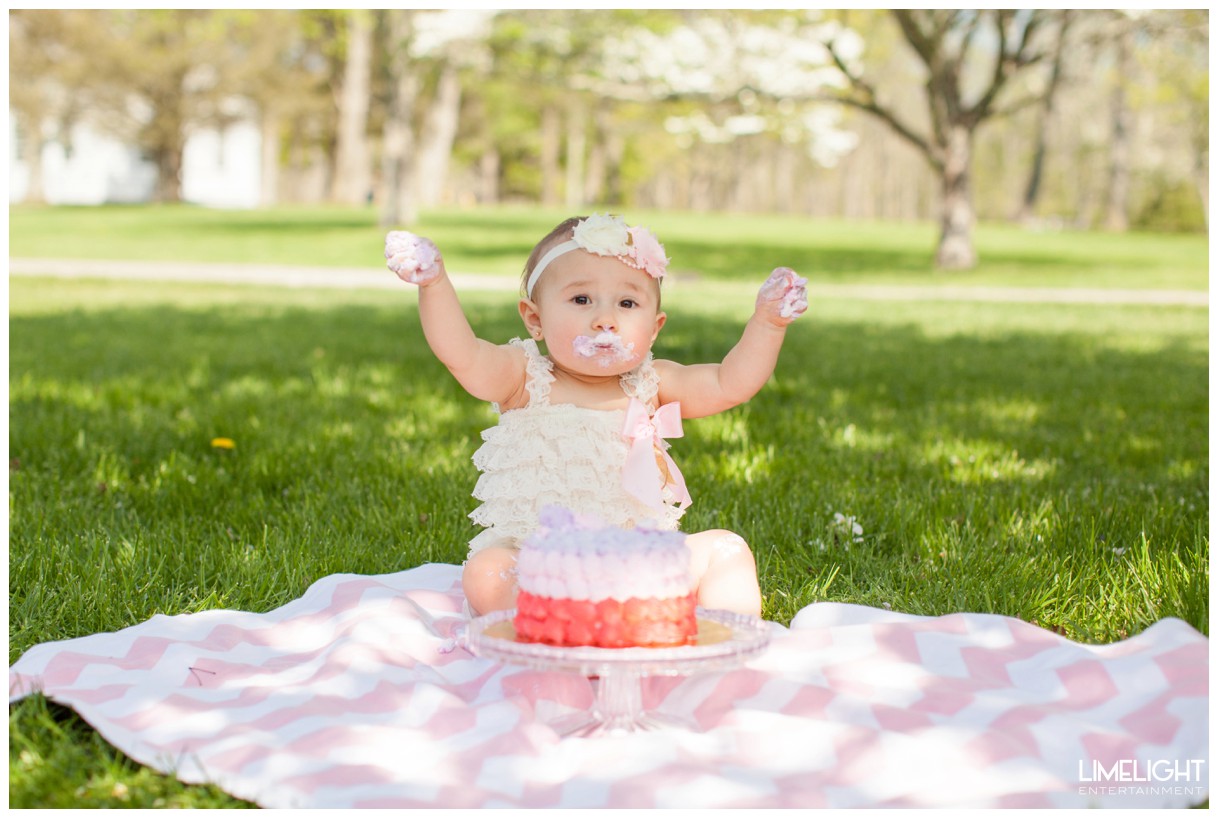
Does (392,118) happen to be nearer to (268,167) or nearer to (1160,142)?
(268,167)

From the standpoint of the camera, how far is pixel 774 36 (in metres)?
19.2

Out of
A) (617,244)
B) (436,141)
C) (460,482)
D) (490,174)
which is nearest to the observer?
(617,244)

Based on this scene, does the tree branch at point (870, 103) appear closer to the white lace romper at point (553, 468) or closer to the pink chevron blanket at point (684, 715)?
the white lace romper at point (553, 468)

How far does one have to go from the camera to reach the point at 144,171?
47.7 meters

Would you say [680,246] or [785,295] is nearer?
[785,295]

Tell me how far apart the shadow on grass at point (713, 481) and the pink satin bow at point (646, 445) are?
603 millimetres

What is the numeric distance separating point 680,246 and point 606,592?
70.3 feet

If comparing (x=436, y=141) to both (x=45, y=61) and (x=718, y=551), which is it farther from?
(x=718, y=551)

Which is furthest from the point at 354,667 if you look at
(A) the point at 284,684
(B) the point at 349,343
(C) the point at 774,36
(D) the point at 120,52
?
A: (D) the point at 120,52

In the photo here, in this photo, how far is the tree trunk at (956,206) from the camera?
18047 mm

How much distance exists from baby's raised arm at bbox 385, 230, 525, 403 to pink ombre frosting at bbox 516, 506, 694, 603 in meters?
0.57

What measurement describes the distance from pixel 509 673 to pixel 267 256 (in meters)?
19.0

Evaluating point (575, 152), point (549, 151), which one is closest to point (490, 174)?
point (575, 152)

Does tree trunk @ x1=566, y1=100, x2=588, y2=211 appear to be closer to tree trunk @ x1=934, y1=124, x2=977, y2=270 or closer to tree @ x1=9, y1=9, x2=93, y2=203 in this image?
tree @ x1=9, y1=9, x2=93, y2=203
